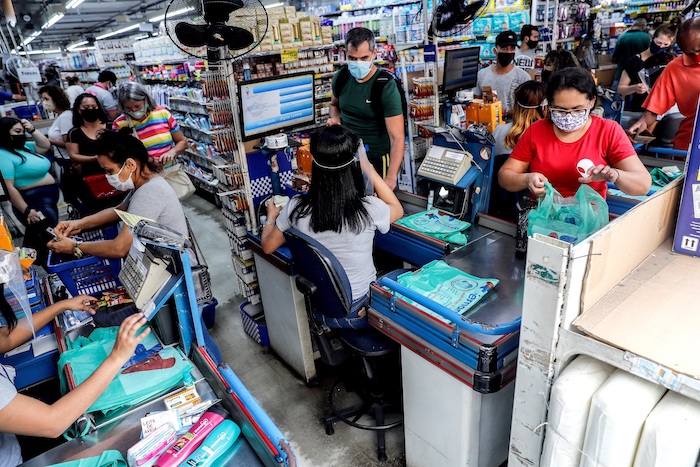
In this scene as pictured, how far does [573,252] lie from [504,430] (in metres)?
1.26

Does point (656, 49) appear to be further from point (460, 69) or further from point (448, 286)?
point (448, 286)

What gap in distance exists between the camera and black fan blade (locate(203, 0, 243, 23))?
2912 millimetres

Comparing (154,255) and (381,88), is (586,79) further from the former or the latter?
(154,255)

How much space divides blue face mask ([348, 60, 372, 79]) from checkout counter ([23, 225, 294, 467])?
7.02 feet

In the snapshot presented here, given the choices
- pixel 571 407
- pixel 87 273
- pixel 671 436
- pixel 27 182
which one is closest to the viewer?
pixel 671 436

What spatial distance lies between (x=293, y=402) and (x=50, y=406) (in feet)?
5.87

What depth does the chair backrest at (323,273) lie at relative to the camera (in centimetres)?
209

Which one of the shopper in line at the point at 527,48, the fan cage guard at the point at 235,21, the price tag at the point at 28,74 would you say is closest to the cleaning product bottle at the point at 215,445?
the fan cage guard at the point at 235,21

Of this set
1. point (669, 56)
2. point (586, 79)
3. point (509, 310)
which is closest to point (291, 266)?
point (509, 310)

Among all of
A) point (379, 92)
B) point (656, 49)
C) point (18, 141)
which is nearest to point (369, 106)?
point (379, 92)

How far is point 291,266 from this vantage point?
2.72 m

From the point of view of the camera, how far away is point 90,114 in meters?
4.24

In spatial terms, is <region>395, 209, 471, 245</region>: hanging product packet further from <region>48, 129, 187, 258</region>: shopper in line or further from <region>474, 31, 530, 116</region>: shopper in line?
<region>474, 31, 530, 116</region>: shopper in line

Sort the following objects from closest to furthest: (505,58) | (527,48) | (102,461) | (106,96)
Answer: (102,461) < (505,58) < (527,48) < (106,96)
